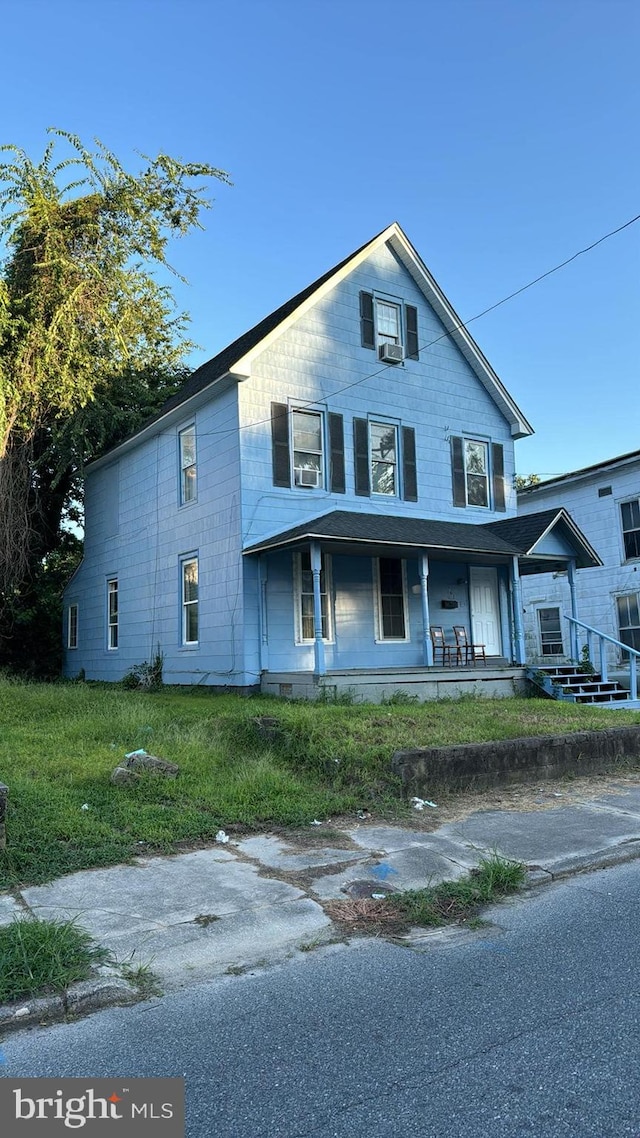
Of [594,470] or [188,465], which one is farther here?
[594,470]

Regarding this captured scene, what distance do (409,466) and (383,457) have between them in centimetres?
66

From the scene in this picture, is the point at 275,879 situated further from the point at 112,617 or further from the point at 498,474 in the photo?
the point at 112,617

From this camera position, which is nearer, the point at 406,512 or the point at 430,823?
the point at 430,823

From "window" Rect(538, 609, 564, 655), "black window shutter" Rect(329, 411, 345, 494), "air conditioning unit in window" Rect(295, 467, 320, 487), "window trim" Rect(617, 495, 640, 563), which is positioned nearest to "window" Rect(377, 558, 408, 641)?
"black window shutter" Rect(329, 411, 345, 494)

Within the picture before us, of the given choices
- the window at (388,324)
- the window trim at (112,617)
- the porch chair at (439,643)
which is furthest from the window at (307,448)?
the window trim at (112,617)

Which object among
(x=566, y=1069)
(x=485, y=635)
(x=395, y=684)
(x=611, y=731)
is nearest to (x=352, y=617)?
(x=395, y=684)

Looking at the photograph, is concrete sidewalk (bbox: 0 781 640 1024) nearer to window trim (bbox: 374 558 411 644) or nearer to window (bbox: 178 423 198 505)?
window trim (bbox: 374 558 411 644)

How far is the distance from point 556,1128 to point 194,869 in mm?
3539

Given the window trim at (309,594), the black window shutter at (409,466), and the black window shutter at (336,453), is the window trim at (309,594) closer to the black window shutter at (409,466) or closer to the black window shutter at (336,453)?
the black window shutter at (336,453)

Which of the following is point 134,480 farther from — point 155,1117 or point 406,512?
point 155,1117

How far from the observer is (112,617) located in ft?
65.5

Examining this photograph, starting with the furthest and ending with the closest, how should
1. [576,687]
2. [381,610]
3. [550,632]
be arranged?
1. [550,632]
2. [381,610]
3. [576,687]

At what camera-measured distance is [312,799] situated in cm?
757

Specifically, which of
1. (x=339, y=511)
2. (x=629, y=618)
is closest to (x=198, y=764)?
(x=339, y=511)
